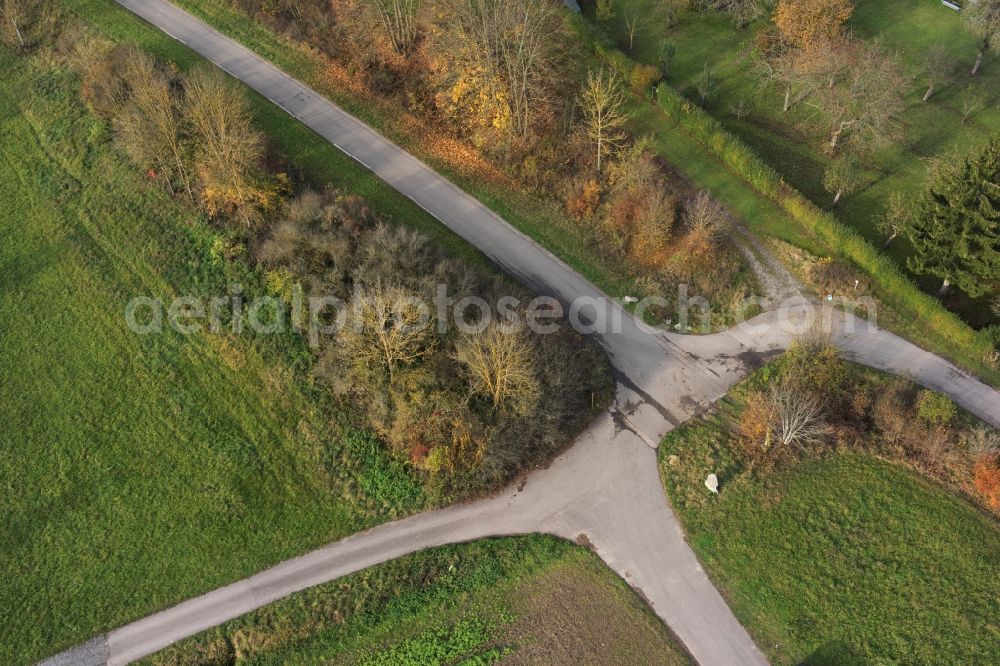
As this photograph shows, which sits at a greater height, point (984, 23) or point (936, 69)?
point (984, 23)

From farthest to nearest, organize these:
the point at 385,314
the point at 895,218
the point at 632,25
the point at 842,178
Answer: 1. the point at 632,25
2. the point at 842,178
3. the point at 895,218
4. the point at 385,314

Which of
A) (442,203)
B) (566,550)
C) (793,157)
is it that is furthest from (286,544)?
(793,157)

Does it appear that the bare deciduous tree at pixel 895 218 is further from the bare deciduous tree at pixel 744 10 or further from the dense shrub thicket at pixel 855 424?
the bare deciduous tree at pixel 744 10

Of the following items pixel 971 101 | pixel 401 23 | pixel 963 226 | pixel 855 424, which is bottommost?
pixel 855 424

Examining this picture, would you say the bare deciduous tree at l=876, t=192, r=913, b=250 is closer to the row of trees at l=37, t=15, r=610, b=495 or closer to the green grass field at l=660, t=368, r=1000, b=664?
the green grass field at l=660, t=368, r=1000, b=664

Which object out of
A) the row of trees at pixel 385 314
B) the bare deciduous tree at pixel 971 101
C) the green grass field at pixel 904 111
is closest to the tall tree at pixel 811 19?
the green grass field at pixel 904 111

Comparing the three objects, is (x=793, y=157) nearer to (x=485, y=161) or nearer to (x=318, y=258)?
(x=485, y=161)

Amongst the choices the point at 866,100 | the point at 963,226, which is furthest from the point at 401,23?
the point at 963,226

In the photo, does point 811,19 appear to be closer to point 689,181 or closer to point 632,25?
point 632,25
